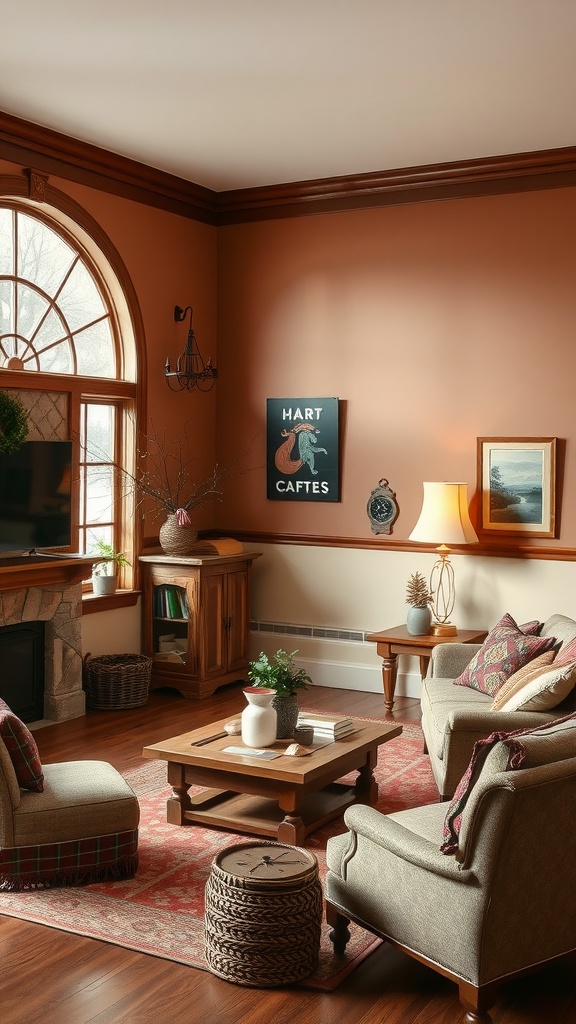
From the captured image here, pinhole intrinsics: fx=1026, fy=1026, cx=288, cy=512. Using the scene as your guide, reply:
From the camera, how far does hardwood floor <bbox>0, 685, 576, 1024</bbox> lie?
287 centimetres

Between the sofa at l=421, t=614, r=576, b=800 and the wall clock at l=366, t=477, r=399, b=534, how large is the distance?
1615 millimetres

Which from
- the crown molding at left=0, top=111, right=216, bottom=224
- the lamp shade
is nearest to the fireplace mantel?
the lamp shade

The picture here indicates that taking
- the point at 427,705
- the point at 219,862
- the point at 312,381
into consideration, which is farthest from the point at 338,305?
the point at 219,862

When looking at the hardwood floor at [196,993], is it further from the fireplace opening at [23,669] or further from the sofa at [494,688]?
the fireplace opening at [23,669]

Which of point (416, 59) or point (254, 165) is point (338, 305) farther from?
point (416, 59)

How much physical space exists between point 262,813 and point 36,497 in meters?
2.44

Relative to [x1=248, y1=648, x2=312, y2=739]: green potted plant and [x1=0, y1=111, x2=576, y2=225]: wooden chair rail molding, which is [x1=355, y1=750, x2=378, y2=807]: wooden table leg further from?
[x1=0, y1=111, x2=576, y2=225]: wooden chair rail molding

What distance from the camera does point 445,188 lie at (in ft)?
21.6

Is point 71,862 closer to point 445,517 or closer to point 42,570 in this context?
point 42,570

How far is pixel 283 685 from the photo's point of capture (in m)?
4.23

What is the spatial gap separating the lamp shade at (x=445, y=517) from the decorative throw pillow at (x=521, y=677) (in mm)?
1580

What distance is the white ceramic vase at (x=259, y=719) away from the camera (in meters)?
4.15

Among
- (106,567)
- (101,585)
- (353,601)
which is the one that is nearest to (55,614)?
(101,585)

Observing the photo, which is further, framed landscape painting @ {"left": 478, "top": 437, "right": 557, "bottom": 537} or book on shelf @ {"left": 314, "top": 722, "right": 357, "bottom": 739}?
framed landscape painting @ {"left": 478, "top": 437, "right": 557, "bottom": 537}
